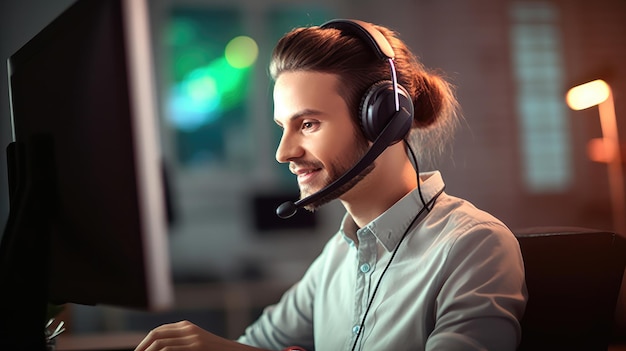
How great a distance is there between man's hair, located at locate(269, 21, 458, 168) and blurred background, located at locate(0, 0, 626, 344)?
0.14 meters

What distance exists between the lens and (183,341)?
725mm

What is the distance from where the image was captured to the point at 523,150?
8.45 feet

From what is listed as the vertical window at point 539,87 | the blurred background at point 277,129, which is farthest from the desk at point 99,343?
the vertical window at point 539,87

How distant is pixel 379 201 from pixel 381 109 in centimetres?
15

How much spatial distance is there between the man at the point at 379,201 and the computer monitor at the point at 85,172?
150 mm

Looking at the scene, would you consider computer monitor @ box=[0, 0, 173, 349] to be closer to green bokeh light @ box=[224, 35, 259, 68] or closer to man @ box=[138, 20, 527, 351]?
man @ box=[138, 20, 527, 351]

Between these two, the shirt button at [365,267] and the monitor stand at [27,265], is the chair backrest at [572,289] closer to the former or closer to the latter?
the shirt button at [365,267]

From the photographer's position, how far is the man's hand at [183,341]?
2.34 ft

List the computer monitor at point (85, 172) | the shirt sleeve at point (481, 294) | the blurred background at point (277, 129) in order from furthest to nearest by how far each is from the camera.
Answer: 1. the blurred background at point (277, 129)
2. the shirt sleeve at point (481, 294)
3. the computer monitor at point (85, 172)

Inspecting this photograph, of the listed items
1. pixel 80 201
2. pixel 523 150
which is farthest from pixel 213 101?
pixel 80 201

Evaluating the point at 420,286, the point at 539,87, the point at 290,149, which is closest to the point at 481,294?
the point at 420,286

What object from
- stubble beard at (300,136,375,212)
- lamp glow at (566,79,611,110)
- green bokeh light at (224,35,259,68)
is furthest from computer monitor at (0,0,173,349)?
green bokeh light at (224,35,259,68)

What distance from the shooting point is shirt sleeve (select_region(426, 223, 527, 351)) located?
2.31 feet

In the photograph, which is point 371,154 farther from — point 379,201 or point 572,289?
point 572,289
